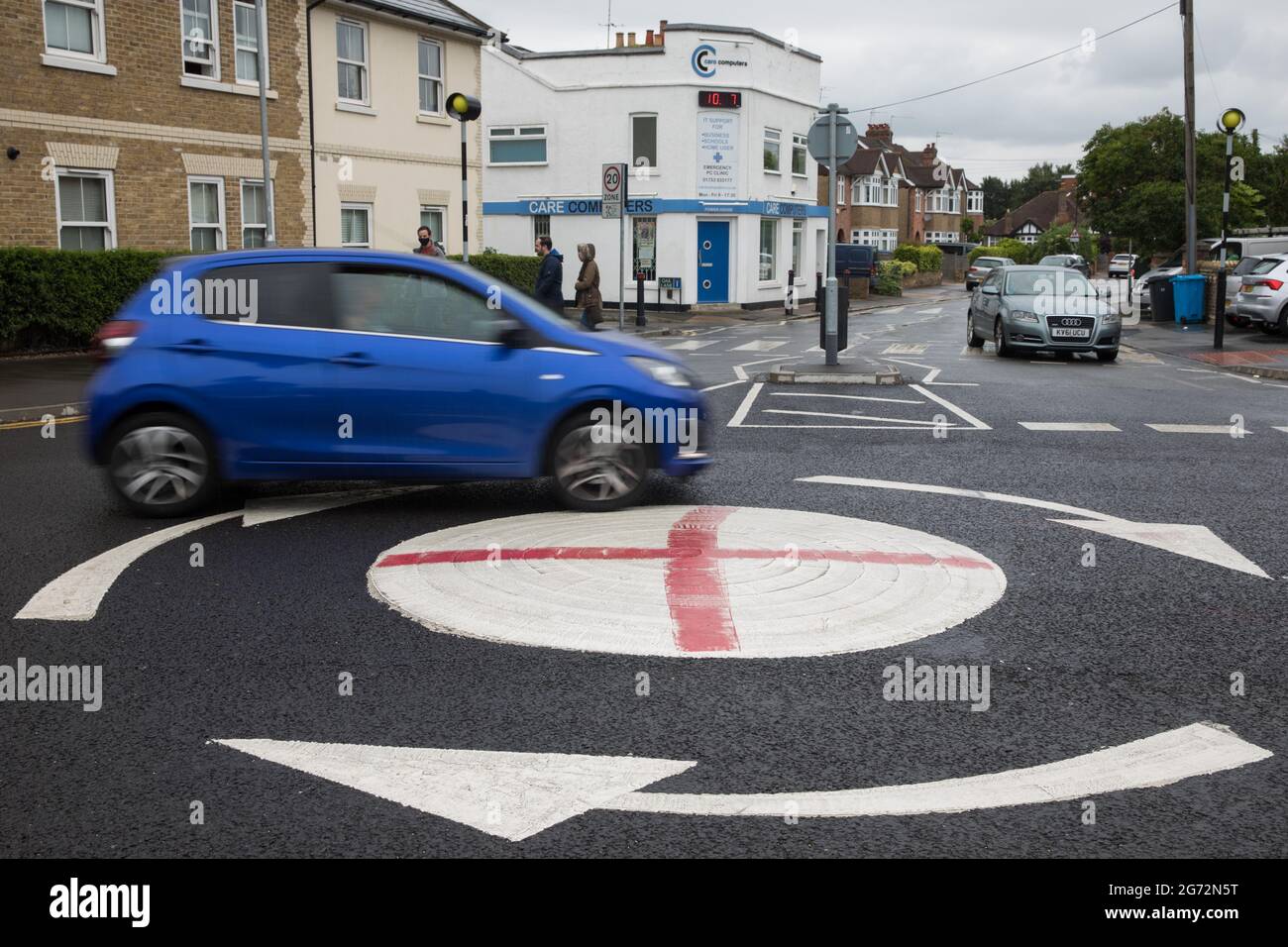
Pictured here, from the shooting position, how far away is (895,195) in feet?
285

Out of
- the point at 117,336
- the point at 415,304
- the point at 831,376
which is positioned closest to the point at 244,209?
the point at 831,376

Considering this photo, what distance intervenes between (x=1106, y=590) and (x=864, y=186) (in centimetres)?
7804

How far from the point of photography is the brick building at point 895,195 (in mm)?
78500

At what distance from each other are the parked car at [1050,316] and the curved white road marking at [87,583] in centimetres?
1686

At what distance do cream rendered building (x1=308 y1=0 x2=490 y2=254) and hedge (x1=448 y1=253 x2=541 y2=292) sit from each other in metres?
1.36

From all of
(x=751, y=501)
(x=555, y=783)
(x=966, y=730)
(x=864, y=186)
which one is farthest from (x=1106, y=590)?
(x=864, y=186)

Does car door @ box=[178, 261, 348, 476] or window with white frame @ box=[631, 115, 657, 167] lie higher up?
window with white frame @ box=[631, 115, 657, 167]

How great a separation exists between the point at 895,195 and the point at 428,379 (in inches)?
3272

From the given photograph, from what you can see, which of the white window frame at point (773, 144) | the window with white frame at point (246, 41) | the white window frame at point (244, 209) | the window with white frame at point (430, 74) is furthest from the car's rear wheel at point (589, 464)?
the white window frame at point (773, 144)

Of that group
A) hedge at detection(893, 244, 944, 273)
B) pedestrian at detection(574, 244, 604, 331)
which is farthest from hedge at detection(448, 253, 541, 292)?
hedge at detection(893, 244, 944, 273)

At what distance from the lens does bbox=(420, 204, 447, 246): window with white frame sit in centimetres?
2983

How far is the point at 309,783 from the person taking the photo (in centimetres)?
399

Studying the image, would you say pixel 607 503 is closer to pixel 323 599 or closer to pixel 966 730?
pixel 323 599

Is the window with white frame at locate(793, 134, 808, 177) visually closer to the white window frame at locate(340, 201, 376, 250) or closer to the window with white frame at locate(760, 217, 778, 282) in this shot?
the window with white frame at locate(760, 217, 778, 282)
